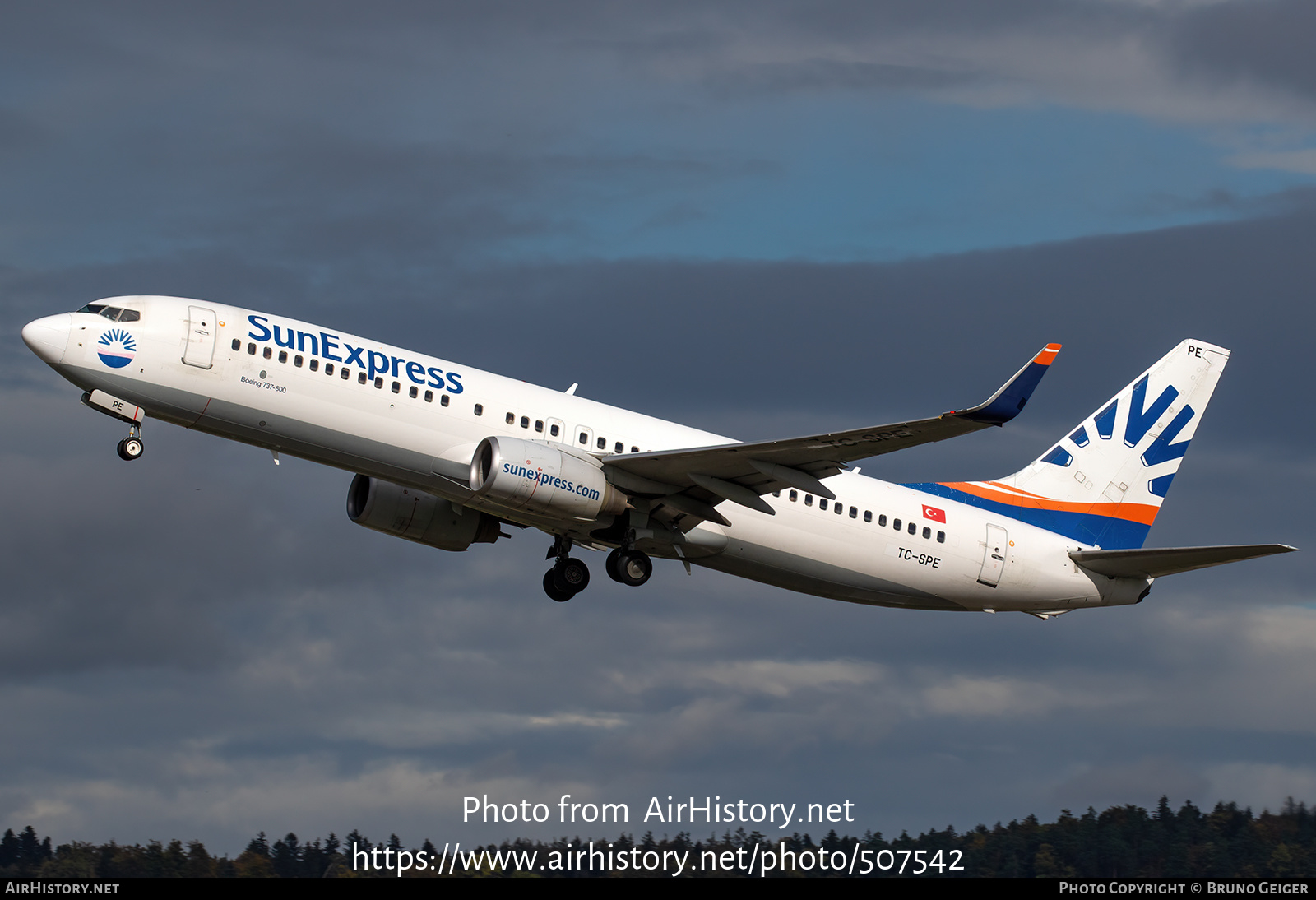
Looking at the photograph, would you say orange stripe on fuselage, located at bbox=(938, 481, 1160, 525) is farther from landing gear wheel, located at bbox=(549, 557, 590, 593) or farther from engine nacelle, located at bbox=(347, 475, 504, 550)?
engine nacelle, located at bbox=(347, 475, 504, 550)

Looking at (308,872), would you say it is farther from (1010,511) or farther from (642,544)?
(1010,511)

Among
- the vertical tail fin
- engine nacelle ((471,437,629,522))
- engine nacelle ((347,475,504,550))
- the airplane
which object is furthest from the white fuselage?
engine nacelle ((347,475,504,550))

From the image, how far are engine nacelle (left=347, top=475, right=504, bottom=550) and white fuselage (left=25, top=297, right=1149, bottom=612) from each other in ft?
13.3

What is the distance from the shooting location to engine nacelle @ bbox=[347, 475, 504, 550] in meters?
45.2

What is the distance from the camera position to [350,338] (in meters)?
39.6

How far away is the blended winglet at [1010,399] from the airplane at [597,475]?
48 millimetres

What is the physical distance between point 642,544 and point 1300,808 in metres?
24.1

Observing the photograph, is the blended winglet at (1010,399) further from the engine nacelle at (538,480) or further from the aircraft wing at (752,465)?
the engine nacelle at (538,480)

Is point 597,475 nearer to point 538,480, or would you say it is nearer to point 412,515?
point 538,480

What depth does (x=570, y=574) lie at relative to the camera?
44.0m

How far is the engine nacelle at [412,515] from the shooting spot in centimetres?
4516

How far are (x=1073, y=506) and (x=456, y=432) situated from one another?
21126mm

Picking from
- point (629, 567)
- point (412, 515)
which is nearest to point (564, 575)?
point (629, 567)
